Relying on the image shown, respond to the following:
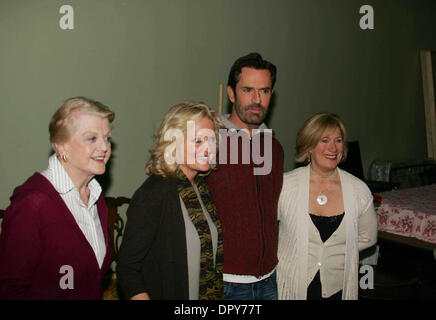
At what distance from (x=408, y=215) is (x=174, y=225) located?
9.20 ft

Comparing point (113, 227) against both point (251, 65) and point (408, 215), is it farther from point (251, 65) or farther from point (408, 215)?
point (408, 215)

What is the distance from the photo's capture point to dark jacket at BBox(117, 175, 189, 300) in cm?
150

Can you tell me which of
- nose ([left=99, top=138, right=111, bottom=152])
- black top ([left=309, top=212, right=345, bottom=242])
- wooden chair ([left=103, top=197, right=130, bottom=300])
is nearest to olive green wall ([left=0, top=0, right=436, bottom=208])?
wooden chair ([left=103, top=197, right=130, bottom=300])

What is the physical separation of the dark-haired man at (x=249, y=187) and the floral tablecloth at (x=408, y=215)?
80.8 inches

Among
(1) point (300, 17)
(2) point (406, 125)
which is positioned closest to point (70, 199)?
(1) point (300, 17)

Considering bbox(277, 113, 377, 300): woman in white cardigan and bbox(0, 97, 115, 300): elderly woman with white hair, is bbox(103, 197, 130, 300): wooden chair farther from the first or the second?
bbox(277, 113, 377, 300): woman in white cardigan

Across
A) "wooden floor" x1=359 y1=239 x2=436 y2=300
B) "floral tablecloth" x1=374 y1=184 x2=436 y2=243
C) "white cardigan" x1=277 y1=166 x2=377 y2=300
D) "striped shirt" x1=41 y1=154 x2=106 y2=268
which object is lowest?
"wooden floor" x1=359 y1=239 x2=436 y2=300

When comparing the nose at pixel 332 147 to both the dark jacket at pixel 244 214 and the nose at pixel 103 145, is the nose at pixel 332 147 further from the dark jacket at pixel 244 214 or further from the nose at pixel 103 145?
the nose at pixel 103 145

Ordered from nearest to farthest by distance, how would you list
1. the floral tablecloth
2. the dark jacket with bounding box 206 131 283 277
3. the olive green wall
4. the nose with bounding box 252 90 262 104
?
the dark jacket with bounding box 206 131 283 277
the nose with bounding box 252 90 262 104
the olive green wall
the floral tablecloth

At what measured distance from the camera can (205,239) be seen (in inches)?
63.1

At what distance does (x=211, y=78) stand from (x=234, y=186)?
2.13 metres

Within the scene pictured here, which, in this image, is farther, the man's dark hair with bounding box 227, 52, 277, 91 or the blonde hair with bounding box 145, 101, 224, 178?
the man's dark hair with bounding box 227, 52, 277, 91

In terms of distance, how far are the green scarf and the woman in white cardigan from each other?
0.51m

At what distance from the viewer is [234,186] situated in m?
1.89
